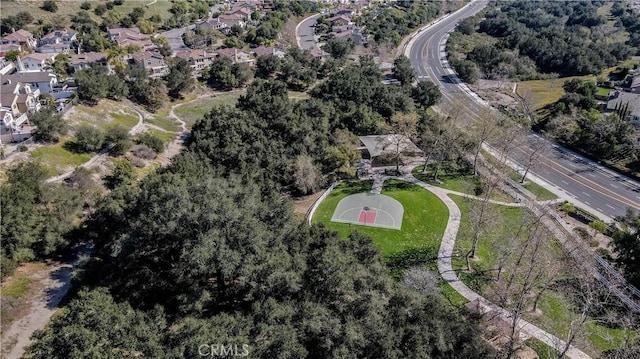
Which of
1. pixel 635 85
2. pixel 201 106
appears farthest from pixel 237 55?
pixel 635 85

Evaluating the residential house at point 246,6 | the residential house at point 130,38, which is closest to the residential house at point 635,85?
the residential house at point 130,38

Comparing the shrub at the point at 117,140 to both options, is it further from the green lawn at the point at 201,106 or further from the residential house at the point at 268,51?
the residential house at the point at 268,51

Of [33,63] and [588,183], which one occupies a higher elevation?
[33,63]

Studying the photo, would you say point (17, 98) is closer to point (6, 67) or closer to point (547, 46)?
point (6, 67)

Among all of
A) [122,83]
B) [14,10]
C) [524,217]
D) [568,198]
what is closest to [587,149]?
[568,198]

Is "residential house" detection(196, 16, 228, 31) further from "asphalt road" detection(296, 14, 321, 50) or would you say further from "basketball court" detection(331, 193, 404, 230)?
"basketball court" detection(331, 193, 404, 230)

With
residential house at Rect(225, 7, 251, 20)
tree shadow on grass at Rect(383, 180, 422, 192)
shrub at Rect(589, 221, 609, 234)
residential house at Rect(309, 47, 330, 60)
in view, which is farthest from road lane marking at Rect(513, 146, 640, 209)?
residential house at Rect(225, 7, 251, 20)

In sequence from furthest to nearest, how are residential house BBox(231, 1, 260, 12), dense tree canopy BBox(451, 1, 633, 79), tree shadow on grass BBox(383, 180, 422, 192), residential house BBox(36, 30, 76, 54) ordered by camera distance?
residential house BBox(231, 1, 260, 12), dense tree canopy BBox(451, 1, 633, 79), residential house BBox(36, 30, 76, 54), tree shadow on grass BBox(383, 180, 422, 192)

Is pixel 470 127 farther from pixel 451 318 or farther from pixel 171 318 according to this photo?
pixel 171 318
